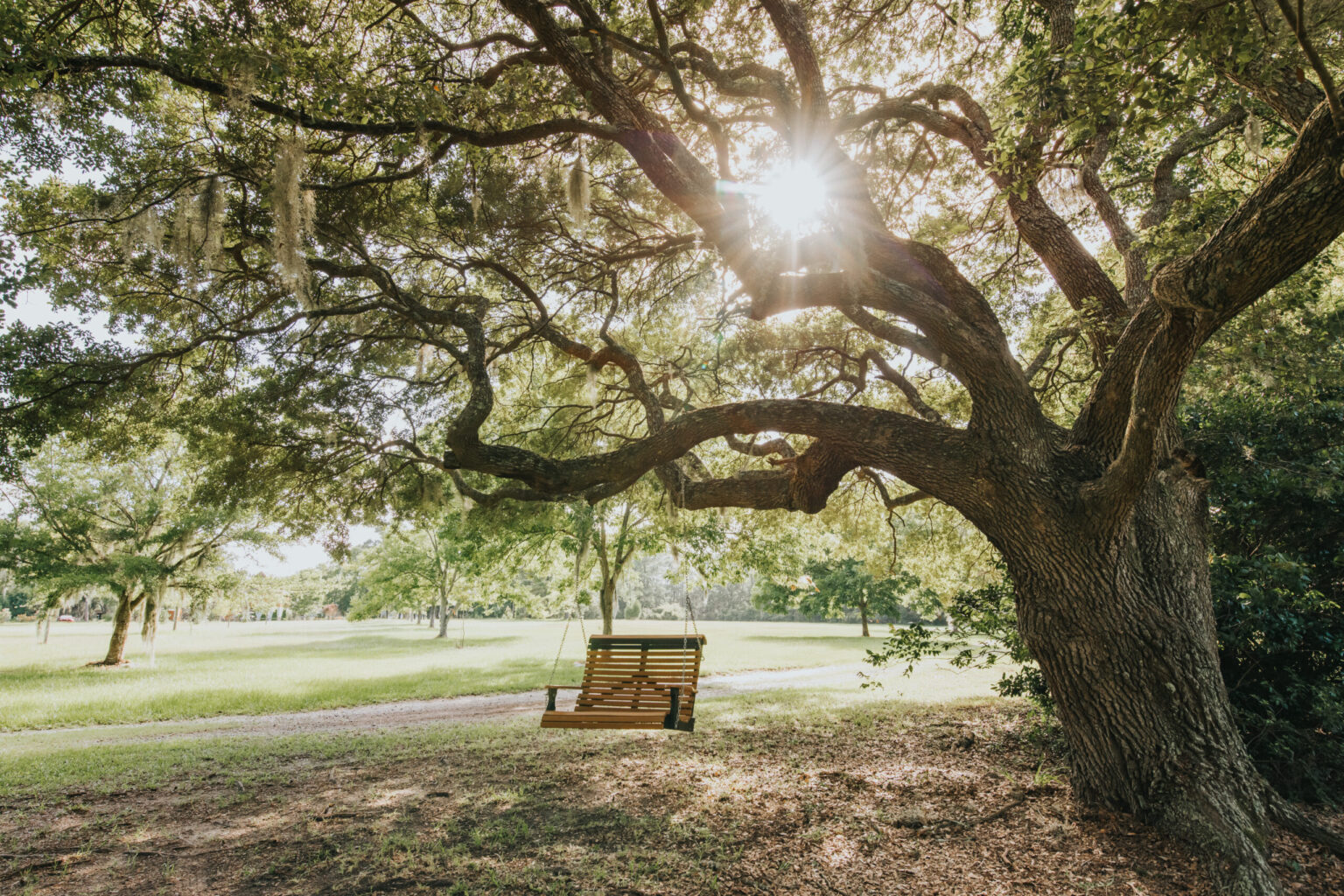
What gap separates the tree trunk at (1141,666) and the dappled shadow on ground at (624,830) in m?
0.26

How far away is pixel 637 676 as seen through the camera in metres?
6.66

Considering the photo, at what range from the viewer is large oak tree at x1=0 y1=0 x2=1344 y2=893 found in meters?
3.65

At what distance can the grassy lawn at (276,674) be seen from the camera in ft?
36.5

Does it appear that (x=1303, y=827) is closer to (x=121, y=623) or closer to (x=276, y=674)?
(x=276, y=674)

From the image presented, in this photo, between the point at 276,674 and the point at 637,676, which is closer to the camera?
the point at 637,676

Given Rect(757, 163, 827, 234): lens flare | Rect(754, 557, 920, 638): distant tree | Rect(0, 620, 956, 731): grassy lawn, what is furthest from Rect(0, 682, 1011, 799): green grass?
Rect(754, 557, 920, 638): distant tree

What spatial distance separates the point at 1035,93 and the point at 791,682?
1288cm

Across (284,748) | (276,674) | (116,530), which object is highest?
(116,530)

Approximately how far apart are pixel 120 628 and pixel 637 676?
19.2 meters

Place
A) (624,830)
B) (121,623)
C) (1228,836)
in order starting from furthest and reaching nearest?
(121,623), (624,830), (1228,836)

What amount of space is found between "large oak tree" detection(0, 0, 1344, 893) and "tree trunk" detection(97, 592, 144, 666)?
13308mm

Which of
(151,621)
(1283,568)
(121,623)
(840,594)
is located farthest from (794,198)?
(840,594)

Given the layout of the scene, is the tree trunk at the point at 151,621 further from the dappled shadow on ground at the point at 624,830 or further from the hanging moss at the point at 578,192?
the hanging moss at the point at 578,192

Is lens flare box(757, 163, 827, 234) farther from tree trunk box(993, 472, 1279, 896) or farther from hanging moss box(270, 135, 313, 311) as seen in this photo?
hanging moss box(270, 135, 313, 311)
